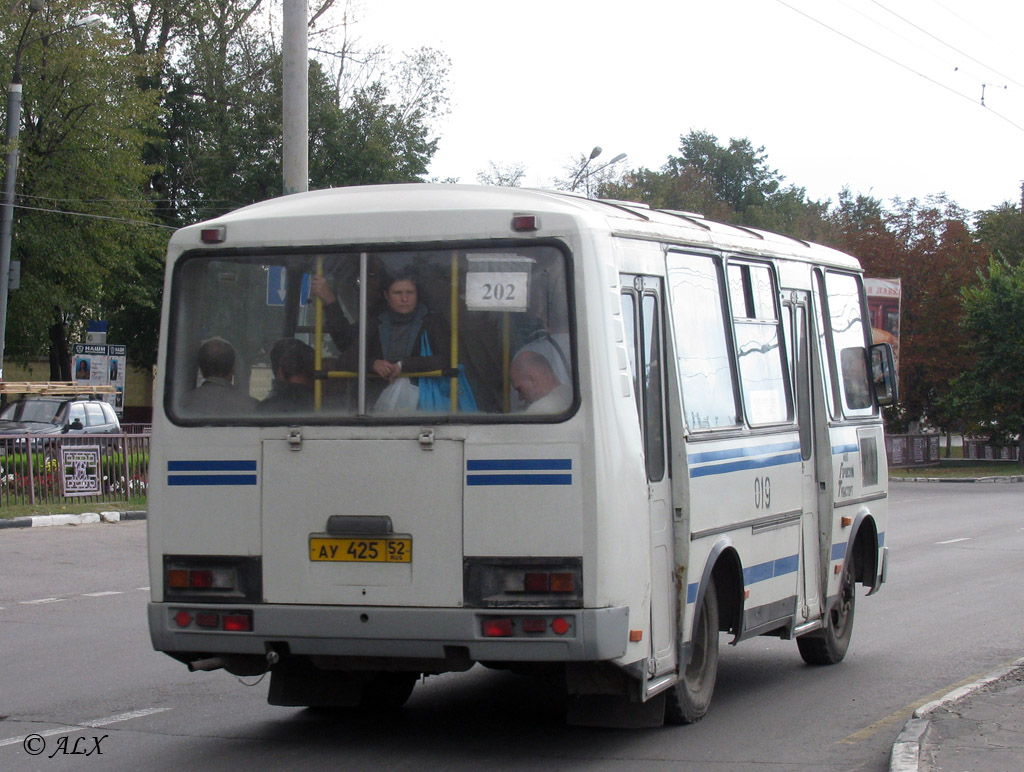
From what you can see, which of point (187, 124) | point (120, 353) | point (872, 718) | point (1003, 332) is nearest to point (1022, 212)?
point (1003, 332)

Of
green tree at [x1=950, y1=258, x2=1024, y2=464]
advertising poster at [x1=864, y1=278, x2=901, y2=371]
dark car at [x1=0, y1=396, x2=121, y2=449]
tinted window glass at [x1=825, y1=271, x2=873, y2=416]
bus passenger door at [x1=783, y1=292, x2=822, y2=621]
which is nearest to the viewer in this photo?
bus passenger door at [x1=783, y1=292, x2=822, y2=621]

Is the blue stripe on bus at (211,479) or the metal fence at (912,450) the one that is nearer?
the blue stripe on bus at (211,479)

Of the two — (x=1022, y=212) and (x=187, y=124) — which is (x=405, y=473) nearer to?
(x=187, y=124)

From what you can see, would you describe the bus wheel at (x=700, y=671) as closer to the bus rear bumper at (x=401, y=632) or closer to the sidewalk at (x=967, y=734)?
the sidewalk at (x=967, y=734)

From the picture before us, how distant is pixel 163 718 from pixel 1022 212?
244ft

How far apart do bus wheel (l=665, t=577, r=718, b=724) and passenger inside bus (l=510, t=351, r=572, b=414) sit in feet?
5.76

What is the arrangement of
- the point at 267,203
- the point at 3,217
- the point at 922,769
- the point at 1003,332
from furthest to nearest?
the point at 1003,332, the point at 3,217, the point at 267,203, the point at 922,769

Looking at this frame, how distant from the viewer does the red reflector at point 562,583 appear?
6277 millimetres

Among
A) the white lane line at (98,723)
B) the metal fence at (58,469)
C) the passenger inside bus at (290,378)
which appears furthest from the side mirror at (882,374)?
the metal fence at (58,469)

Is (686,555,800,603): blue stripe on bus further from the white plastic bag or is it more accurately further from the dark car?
the dark car

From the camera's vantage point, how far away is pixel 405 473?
6.50 m

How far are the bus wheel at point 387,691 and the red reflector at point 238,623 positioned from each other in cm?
147

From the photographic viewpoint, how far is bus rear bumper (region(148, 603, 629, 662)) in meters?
6.26

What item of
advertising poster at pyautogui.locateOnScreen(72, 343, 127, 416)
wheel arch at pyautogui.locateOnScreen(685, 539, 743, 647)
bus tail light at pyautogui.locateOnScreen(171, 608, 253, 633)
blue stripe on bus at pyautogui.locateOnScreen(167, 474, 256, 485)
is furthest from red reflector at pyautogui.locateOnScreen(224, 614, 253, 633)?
advertising poster at pyautogui.locateOnScreen(72, 343, 127, 416)
